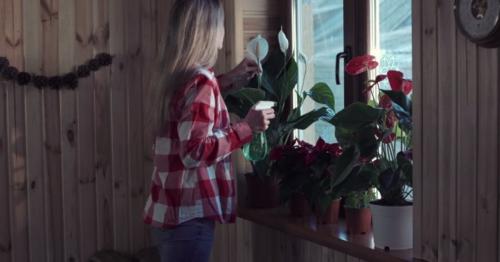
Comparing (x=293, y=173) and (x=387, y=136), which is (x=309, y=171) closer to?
(x=293, y=173)

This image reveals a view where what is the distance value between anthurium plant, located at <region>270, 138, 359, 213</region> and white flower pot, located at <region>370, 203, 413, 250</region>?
0.18 metres

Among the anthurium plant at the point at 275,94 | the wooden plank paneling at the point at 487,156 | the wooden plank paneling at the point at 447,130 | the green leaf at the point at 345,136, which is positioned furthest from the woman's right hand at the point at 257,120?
the wooden plank paneling at the point at 487,156

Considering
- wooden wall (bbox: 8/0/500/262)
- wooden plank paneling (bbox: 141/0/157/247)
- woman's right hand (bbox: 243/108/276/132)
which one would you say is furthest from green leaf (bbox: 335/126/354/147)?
wooden plank paneling (bbox: 141/0/157/247)

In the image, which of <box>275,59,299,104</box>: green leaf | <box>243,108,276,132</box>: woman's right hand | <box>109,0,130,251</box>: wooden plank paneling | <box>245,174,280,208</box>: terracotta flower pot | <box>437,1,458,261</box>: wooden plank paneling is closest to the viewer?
<box>437,1,458,261</box>: wooden plank paneling

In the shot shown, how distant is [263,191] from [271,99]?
1.13 ft

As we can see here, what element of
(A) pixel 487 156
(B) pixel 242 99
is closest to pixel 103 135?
(B) pixel 242 99

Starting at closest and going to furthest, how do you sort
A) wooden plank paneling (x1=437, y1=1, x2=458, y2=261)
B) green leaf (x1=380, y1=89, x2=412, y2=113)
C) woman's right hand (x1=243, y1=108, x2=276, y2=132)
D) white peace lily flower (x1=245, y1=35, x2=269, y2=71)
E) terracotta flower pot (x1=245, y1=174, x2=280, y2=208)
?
wooden plank paneling (x1=437, y1=1, x2=458, y2=261), green leaf (x1=380, y1=89, x2=412, y2=113), woman's right hand (x1=243, y1=108, x2=276, y2=132), white peace lily flower (x1=245, y1=35, x2=269, y2=71), terracotta flower pot (x1=245, y1=174, x2=280, y2=208)

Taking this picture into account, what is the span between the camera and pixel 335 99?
7.89ft

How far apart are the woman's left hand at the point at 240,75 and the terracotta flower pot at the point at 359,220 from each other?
0.57 meters

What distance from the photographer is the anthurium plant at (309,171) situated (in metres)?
2.11

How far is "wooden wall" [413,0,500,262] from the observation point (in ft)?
4.71

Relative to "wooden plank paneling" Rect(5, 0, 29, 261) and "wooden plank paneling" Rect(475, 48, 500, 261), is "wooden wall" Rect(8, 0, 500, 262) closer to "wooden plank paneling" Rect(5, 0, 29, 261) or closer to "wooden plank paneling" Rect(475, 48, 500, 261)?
"wooden plank paneling" Rect(5, 0, 29, 261)

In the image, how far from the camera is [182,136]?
71.2 inches

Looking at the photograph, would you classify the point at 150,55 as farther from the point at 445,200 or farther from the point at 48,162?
the point at 445,200
